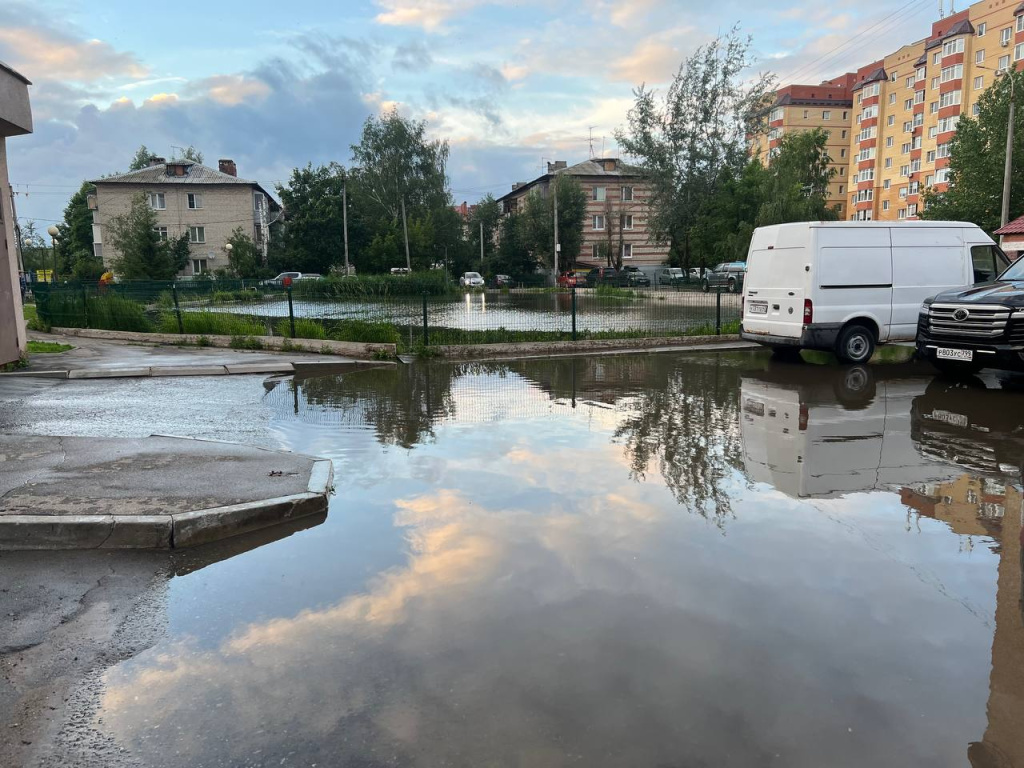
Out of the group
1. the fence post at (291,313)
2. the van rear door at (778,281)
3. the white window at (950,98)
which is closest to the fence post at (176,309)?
the fence post at (291,313)

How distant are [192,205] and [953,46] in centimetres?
7144

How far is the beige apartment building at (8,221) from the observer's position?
11320 millimetres

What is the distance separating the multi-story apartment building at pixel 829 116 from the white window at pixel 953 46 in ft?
81.7

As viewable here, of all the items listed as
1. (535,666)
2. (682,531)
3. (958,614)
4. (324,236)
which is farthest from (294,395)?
(324,236)

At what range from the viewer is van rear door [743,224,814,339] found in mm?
12805

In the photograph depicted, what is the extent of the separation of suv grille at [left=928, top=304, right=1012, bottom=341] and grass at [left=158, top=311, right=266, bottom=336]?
1357 centimetres

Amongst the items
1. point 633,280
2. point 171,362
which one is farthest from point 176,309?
point 633,280

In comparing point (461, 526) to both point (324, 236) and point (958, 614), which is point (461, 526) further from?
point (324, 236)

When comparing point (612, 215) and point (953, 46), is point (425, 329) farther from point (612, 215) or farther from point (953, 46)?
point (953, 46)

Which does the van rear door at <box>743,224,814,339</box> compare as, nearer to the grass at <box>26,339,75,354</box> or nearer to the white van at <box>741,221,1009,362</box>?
the white van at <box>741,221,1009,362</box>

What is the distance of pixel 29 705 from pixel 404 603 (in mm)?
1748

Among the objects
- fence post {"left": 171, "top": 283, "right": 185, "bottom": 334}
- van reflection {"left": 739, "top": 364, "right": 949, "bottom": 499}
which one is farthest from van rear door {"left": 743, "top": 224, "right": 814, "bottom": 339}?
fence post {"left": 171, "top": 283, "right": 185, "bottom": 334}

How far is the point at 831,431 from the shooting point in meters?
8.20

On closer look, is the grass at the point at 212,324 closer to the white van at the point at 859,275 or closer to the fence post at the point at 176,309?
the fence post at the point at 176,309
